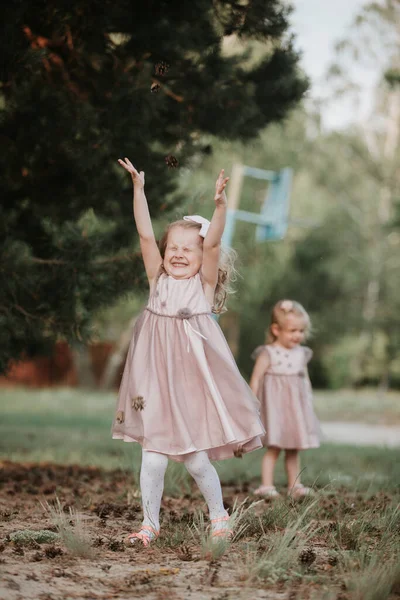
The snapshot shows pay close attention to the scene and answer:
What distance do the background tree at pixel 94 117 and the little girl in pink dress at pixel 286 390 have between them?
1073mm

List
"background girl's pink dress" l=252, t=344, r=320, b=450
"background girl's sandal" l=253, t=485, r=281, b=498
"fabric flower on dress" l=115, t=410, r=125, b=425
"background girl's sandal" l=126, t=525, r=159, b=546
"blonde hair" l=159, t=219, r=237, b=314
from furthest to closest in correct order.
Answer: "background girl's pink dress" l=252, t=344, r=320, b=450
"background girl's sandal" l=253, t=485, r=281, b=498
"blonde hair" l=159, t=219, r=237, b=314
"fabric flower on dress" l=115, t=410, r=125, b=425
"background girl's sandal" l=126, t=525, r=159, b=546

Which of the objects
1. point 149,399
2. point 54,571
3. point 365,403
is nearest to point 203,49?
point 149,399

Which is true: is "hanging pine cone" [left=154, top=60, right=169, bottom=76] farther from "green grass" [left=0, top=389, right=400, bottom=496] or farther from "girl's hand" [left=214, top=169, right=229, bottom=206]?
"green grass" [left=0, top=389, right=400, bottom=496]

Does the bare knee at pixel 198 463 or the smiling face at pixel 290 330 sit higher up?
the smiling face at pixel 290 330

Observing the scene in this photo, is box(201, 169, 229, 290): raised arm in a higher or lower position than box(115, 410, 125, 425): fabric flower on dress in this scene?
higher

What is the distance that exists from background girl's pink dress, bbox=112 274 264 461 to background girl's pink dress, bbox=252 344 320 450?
1.93 m

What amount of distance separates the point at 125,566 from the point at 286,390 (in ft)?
9.70

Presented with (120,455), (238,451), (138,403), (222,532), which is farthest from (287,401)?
(120,455)

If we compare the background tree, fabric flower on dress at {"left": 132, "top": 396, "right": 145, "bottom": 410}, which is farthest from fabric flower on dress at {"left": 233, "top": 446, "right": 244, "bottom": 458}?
the background tree

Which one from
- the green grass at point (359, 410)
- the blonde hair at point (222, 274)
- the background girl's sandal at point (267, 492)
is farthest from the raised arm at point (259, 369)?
the green grass at point (359, 410)

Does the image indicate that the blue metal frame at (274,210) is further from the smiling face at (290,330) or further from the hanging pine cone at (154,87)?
the hanging pine cone at (154,87)

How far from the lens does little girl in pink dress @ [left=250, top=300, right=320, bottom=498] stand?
5953mm

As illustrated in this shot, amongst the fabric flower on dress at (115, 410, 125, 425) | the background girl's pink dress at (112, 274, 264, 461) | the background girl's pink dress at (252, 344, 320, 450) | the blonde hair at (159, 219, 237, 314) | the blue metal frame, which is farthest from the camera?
the blue metal frame

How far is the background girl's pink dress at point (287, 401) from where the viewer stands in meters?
5.95
